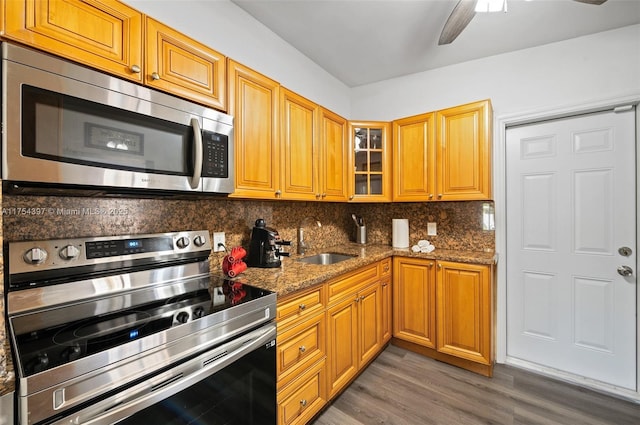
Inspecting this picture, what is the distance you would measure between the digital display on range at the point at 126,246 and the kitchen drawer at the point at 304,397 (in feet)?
3.17

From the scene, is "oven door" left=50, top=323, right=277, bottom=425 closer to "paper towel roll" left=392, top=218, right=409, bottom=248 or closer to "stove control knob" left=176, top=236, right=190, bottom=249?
"stove control knob" left=176, top=236, right=190, bottom=249

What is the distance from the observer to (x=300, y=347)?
1.51m

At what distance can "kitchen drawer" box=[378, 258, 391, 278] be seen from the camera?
236cm

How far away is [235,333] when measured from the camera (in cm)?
112

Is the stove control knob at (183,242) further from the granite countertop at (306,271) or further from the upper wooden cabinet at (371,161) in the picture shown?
the upper wooden cabinet at (371,161)

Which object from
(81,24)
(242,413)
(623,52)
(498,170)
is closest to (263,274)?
(242,413)

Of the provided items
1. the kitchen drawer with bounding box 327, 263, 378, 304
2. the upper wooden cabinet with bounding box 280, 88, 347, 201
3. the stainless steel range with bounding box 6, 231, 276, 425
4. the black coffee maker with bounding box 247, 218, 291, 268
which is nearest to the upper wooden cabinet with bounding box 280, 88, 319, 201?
the upper wooden cabinet with bounding box 280, 88, 347, 201

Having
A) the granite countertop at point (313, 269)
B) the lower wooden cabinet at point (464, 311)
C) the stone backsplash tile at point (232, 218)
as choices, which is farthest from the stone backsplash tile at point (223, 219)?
the lower wooden cabinet at point (464, 311)

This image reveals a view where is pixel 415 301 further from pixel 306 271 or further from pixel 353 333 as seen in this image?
pixel 306 271

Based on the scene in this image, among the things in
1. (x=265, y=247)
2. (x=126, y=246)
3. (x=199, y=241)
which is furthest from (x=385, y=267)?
(x=126, y=246)

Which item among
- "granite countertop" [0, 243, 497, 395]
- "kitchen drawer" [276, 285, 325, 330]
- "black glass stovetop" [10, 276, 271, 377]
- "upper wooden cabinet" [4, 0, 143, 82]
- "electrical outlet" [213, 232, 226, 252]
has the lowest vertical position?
"kitchen drawer" [276, 285, 325, 330]

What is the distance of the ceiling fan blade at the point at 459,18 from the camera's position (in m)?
1.51

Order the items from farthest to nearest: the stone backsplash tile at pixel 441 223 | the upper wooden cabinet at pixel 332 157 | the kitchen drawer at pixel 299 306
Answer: the stone backsplash tile at pixel 441 223, the upper wooden cabinet at pixel 332 157, the kitchen drawer at pixel 299 306

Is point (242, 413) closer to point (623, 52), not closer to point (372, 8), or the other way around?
point (372, 8)
